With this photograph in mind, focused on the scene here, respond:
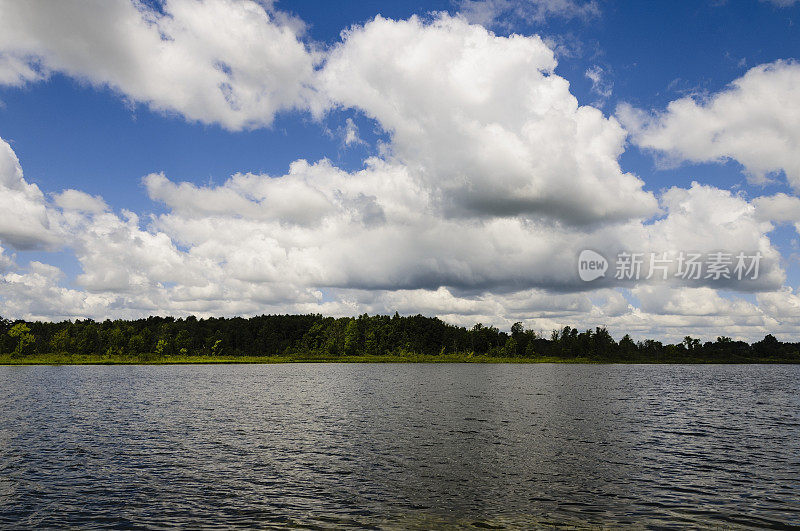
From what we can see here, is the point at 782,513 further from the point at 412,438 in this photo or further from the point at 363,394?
the point at 363,394

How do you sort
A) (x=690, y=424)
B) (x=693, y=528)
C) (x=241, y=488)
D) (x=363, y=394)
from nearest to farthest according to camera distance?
(x=693, y=528)
(x=241, y=488)
(x=690, y=424)
(x=363, y=394)

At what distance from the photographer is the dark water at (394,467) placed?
25.5 meters

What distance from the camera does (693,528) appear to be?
23406 mm

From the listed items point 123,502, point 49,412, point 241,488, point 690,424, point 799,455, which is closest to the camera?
point 123,502

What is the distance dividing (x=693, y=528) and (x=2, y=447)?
51427mm

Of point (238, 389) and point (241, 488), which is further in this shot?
point (238, 389)

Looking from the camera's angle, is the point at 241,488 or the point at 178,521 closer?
the point at 178,521

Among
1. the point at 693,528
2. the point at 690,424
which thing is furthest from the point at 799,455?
the point at 693,528

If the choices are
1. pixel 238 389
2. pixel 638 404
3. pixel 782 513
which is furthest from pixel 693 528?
pixel 238 389

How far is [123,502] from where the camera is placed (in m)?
27.6

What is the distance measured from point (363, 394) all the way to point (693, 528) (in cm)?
7200

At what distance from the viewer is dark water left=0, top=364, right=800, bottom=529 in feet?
83.6

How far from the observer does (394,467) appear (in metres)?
35.2

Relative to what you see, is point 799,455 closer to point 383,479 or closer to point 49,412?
point 383,479
